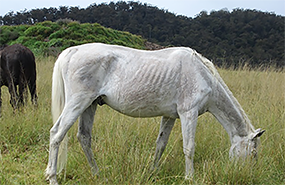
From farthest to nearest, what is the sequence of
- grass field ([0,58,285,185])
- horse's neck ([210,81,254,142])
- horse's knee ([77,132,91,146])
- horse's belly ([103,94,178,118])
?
horse's knee ([77,132,91,146]) → horse's neck ([210,81,254,142]) → horse's belly ([103,94,178,118]) → grass field ([0,58,285,185])

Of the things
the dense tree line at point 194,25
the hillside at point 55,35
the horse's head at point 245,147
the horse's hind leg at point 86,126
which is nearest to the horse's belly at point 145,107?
the horse's hind leg at point 86,126

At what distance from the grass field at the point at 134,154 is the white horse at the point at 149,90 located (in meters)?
0.28

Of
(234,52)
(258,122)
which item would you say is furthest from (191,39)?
(258,122)

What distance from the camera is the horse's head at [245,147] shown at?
302cm

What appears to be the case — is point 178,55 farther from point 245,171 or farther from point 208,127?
point 208,127

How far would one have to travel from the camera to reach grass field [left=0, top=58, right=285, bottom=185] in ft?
9.15

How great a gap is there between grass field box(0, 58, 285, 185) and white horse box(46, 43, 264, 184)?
277 mm

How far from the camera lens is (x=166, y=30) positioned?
28359 millimetres

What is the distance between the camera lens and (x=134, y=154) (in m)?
2.84

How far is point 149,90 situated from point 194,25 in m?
26.7

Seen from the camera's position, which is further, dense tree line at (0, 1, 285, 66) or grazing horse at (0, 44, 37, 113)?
dense tree line at (0, 1, 285, 66)

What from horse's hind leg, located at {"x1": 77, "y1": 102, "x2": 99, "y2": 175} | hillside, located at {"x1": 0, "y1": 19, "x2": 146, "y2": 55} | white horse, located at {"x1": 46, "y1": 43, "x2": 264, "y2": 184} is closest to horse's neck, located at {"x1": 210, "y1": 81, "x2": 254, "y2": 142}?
white horse, located at {"x1": 46, "y1": 43, "x2": 264, "y2": 184}

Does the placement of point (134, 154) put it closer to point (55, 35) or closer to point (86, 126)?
point (86, 126)

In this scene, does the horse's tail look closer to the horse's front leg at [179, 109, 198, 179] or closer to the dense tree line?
the horse's front leg at [179, 109, 198, 179]
